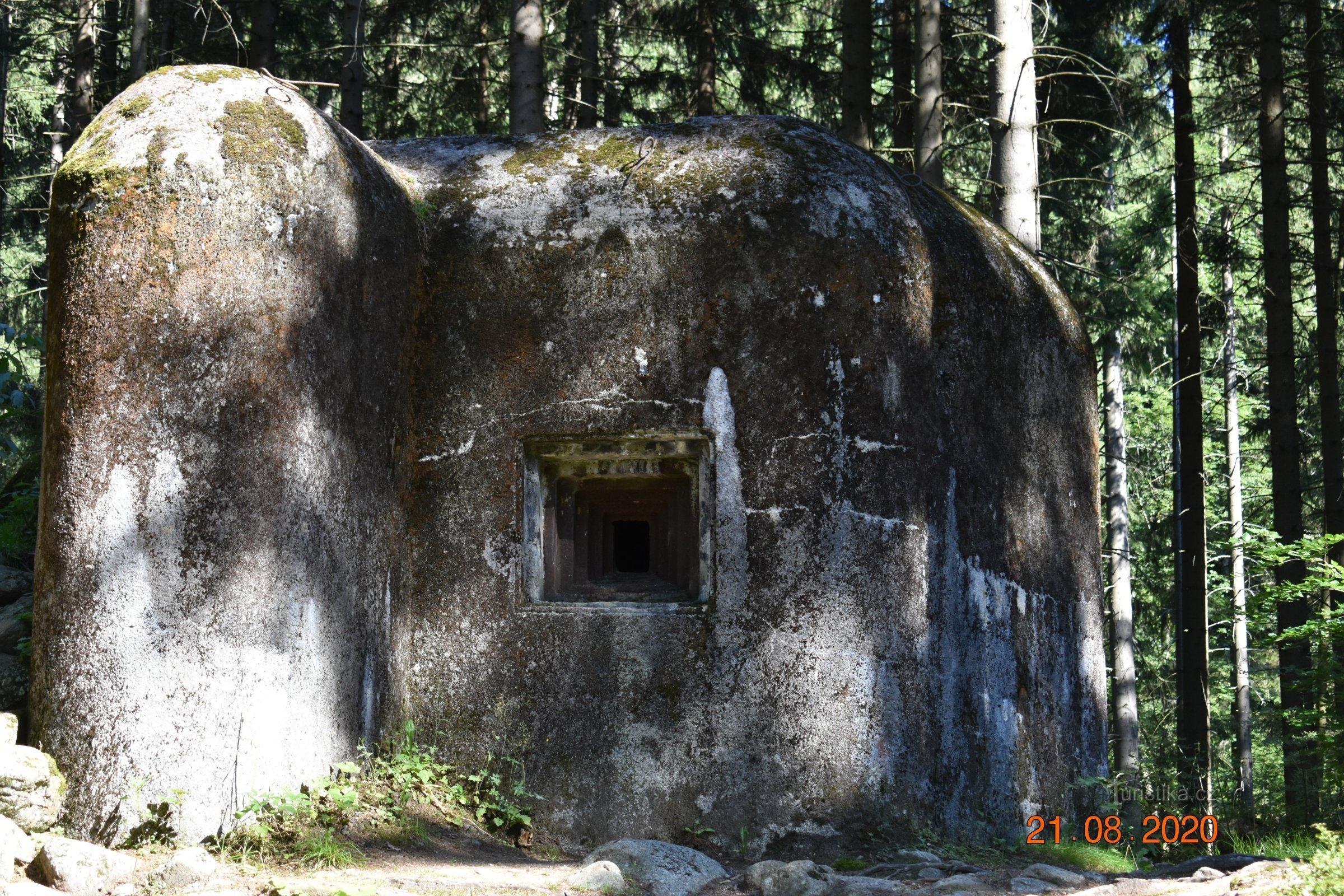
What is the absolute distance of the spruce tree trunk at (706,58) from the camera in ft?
44.4

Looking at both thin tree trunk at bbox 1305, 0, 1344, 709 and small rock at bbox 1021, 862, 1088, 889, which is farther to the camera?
thin tree trunk at bbox 1305, 0, 1344, 709

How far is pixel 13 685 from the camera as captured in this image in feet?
16.3

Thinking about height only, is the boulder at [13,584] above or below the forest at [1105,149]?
below

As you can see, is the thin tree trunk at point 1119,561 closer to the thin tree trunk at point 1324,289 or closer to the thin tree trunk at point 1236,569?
the thin tree trunk at point 1236,569

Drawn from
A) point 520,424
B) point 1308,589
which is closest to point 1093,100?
point 1308,589

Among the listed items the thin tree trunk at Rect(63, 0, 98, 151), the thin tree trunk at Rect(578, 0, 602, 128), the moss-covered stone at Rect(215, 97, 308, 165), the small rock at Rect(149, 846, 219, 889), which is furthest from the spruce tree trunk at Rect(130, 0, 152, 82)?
the small rock at Rect(149, 846, 219, 889)

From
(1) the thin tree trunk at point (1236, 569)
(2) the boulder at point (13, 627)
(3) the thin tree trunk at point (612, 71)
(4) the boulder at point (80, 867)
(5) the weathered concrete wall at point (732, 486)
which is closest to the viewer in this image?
(4) the boulder at point (80, 867)

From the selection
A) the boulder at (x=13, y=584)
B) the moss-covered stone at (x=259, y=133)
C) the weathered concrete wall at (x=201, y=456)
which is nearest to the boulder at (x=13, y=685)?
the weathered concrete wall at (x=201, y=456)

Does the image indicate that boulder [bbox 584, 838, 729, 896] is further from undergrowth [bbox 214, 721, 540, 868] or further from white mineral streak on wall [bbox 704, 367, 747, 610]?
white mineral streak on wall [bbox 704, 367, 747, 610]

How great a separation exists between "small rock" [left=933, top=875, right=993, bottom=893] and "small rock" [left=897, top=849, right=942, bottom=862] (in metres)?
0.22

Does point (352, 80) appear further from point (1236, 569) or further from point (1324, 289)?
point (1236, 569)

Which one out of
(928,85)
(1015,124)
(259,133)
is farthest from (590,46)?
(259,133)

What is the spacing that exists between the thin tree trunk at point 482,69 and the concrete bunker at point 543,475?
903 centimetres

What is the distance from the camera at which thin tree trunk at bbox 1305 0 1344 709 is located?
11.2 meters
